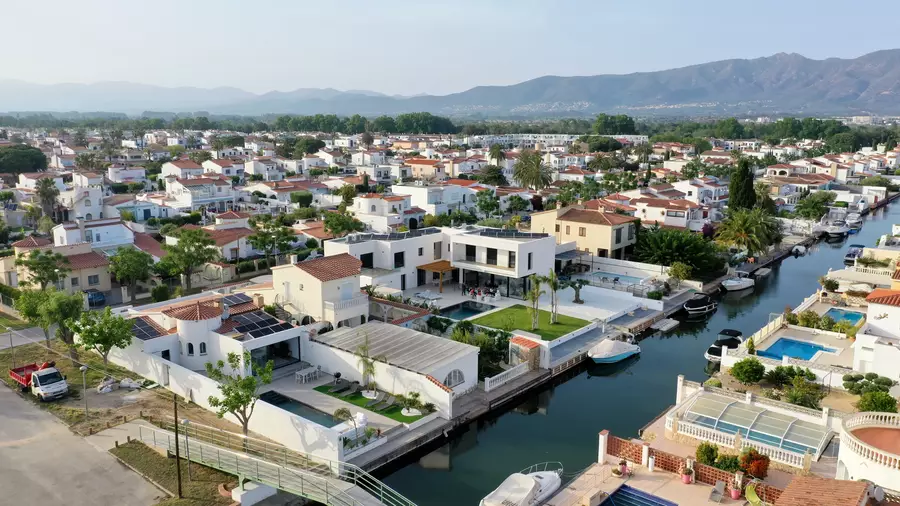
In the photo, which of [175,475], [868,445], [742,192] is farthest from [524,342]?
[742,192]

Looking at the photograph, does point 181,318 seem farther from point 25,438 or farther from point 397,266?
point 397,266

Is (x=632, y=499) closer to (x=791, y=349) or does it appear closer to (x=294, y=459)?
(x=294, y=459)

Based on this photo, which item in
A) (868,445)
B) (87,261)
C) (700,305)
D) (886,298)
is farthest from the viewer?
(700,305)

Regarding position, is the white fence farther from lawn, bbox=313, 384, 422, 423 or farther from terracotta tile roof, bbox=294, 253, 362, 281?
terracotta tile roof, bbox=294, 253, 362, 281

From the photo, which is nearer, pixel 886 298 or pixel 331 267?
pixel 886 298

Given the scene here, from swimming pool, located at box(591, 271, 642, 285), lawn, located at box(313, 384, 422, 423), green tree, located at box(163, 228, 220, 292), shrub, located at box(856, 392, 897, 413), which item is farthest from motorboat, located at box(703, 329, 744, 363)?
green tree, located at box(163, 228, 220, 292)

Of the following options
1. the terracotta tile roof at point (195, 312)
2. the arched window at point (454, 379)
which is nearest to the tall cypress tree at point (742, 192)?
the arched window at point (454, 379)

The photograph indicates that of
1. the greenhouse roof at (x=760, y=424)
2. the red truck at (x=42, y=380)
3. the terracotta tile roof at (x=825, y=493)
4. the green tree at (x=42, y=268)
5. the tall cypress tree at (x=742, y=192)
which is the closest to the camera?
the terracotta tile roof at (x=825, y=493)

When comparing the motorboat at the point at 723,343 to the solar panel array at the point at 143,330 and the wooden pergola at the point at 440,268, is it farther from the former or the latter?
the solar panel array at the point at 143,330
